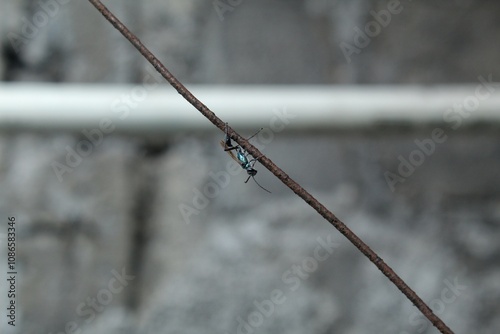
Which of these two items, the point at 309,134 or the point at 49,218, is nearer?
the point at 309,134

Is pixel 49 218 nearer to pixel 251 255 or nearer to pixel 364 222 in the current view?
pixel 251 255

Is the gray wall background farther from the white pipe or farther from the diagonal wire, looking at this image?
the diagonal wire

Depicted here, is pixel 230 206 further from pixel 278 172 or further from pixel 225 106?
pixel 278 172

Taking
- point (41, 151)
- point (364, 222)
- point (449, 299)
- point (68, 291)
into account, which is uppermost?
point (41, 151)

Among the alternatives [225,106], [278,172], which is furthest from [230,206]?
[278,172]

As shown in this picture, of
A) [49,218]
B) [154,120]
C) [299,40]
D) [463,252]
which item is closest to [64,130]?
[154,120]

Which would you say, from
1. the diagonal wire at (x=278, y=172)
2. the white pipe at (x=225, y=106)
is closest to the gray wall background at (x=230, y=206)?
the white pipe at (x=225, y=106)

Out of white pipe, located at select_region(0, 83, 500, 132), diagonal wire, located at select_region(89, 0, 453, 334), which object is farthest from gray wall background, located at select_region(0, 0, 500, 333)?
diagonal wire, located at select_region(89, 0, 453, 334)
